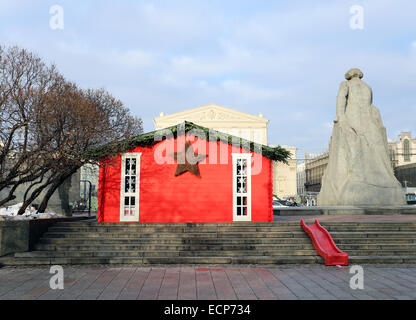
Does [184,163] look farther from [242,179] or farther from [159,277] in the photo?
[159,277]

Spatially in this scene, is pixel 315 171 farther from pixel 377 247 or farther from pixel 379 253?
pixel 379 253

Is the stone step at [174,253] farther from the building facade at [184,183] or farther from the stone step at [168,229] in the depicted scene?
the building facade at [184,183]

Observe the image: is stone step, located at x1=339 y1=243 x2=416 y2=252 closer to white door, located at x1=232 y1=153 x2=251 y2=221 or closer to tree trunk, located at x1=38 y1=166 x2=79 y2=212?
white door, located at x1=232 y1=153 x2=251 y2=221

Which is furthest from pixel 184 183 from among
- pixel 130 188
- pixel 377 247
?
pixel 377 247

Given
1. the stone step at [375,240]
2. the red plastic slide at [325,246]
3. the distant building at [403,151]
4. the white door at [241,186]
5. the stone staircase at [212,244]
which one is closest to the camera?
the red plastic slide at [325,246]

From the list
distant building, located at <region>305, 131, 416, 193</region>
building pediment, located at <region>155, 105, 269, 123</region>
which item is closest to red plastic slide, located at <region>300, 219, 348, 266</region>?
building pediment, located at <region>155, 105, 269, 123</region>

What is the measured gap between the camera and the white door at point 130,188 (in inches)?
608

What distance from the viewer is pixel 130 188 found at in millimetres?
15523

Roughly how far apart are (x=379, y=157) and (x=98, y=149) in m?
17.5

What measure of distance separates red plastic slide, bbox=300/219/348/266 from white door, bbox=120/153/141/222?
6.84m

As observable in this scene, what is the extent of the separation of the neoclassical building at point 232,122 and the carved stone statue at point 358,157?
191 feet
